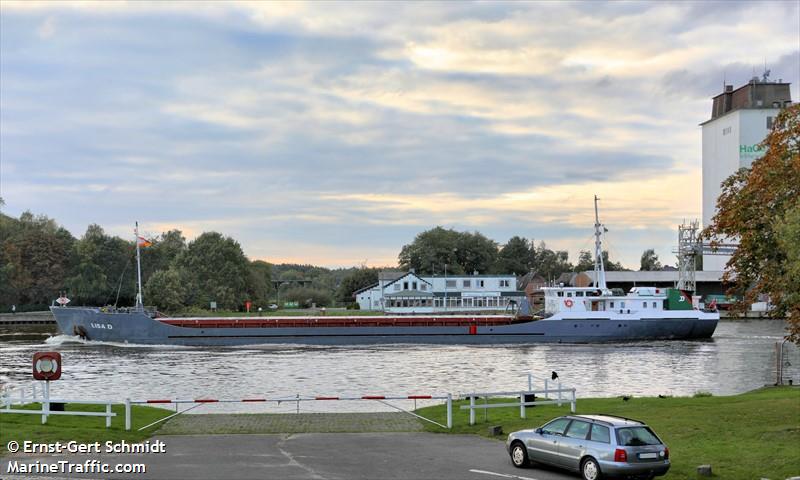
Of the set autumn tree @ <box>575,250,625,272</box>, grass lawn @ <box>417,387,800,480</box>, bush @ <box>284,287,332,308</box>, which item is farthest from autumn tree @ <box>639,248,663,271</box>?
grass lawn @ <box>417,387,800,480</box>

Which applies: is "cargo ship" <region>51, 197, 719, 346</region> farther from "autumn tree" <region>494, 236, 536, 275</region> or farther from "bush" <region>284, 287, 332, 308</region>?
"autumn tree" <region>494, 236, 536, 275</region>

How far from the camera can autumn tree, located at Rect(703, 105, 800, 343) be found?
21.8 meters

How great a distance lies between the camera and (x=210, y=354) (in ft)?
196

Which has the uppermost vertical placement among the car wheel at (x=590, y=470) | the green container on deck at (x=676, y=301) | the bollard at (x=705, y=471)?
the green container on deck at (x=676, y=301)

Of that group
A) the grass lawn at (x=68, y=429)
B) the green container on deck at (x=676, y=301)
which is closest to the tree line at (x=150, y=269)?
the green container on deck at (x=676, y=301)

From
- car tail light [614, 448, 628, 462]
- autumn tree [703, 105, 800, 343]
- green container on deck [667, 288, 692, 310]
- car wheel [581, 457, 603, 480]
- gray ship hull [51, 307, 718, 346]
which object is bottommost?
gray ship hull [51, 307, 718, 346]

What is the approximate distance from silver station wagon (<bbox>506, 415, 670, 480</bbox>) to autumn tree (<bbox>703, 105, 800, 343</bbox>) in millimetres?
8301

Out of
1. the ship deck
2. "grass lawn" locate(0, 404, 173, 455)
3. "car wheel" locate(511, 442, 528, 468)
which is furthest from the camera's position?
the ship deck

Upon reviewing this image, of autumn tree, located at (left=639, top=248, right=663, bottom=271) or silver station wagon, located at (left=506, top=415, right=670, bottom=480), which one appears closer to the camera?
silver station wagon, located at (left=506, top=415, right=670, bottom=480)

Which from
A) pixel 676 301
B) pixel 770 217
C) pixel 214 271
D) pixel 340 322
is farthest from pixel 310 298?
pixel 770 217

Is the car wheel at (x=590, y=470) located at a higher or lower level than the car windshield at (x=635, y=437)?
lower

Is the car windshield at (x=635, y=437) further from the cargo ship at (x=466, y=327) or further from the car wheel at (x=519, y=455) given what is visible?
the cargo ship at (x=466, y=327)

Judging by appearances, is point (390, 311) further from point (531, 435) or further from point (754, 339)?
point (531, 435)

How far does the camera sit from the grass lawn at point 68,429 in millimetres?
19125
